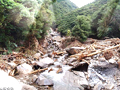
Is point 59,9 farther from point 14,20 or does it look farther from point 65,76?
point 65,76

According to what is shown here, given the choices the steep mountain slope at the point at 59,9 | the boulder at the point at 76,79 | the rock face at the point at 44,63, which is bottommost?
the boulder at the point at 76,79

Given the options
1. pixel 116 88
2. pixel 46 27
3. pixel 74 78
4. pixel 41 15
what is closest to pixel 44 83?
pixel 74 78

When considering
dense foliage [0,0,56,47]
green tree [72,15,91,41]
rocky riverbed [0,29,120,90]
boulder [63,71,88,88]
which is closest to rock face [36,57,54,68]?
rocky riverbed [0,29,120,90]

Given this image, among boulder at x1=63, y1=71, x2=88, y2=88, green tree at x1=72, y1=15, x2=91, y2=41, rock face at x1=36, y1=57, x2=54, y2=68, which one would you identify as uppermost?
green tree at x1=72, y1=15, x2=91, y2=41

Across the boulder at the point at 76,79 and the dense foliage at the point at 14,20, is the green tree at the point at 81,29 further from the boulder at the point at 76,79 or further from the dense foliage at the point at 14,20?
the boulder at the point at 76,79

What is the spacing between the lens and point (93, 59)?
24.6 ft

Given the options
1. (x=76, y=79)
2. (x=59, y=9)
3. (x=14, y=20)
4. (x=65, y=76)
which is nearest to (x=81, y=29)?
(x=14, y=20)

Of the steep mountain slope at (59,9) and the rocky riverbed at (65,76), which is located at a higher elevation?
the steep mountain slope at (59,9)

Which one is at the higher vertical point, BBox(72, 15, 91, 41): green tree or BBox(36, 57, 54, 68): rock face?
BBox(72, 15, 91, 41): green tree

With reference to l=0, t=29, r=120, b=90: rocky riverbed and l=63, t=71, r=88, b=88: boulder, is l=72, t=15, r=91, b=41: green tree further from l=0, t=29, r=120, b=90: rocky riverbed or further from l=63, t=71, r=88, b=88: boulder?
l=63, t=71, r=88, b=88: boulder

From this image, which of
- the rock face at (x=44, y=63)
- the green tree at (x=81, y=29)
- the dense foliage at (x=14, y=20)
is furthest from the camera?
the green tree at (x=81, y=29)

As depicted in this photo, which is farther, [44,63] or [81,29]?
[81,29]

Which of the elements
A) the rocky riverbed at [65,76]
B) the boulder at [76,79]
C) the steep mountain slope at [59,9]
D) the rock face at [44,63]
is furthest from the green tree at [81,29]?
the steep mountain slope at [59,9]

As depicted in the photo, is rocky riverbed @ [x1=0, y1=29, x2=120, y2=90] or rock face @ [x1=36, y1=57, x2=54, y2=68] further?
rock face @ [x1=36, y1=57, x2=54, y2=68]
